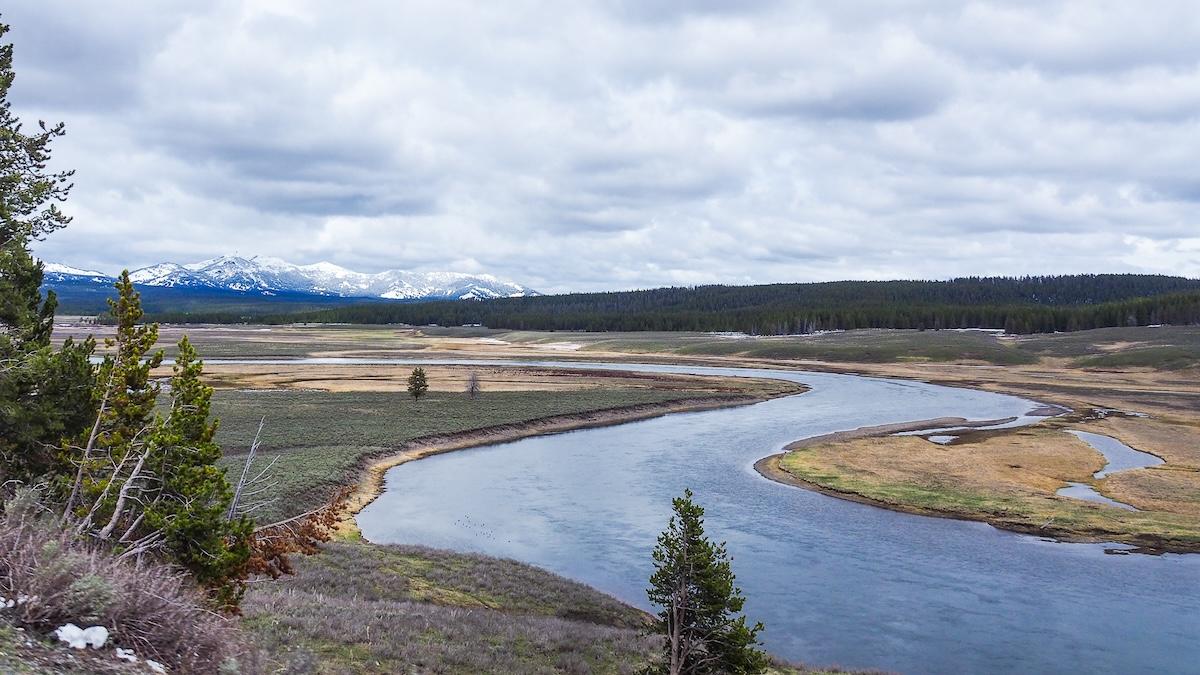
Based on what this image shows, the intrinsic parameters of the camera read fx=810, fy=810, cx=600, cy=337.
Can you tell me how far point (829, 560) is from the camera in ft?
95.0

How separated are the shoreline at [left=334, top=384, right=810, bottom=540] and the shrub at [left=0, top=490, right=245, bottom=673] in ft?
66.6

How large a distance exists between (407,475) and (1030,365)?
103m

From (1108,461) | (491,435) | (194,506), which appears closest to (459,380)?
(491,435)

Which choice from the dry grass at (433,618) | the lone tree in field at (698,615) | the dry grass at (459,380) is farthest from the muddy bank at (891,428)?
the lone tree in field at (698,615)

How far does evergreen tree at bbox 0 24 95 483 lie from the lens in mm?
16000

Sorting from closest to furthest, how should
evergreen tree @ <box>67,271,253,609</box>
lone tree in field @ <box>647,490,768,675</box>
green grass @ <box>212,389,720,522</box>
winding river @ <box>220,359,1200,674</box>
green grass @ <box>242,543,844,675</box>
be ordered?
1. evergreen tree @ <box>67,271,253,609</box>
2. lone tree in field @ <box>647,490,768,675</box>
3. green grass @ <box>242,543,844,675</box>
4. winding river @ <box>220,359,1200,674</box>
5. green grass @ <box>212,389,720,522</box>

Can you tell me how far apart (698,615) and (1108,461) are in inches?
1600

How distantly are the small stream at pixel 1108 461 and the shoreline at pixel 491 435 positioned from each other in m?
31.6

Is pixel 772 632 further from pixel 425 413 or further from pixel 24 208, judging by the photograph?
pixel 425 413

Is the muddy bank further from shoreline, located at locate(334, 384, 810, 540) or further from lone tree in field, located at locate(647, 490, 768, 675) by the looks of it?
lone tree in field, located at locate(647, 490, 768, 675)

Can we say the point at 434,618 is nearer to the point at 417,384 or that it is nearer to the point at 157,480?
the point at 157,480

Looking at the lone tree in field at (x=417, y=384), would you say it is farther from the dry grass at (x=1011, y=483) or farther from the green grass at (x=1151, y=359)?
the green grass at (x=1151, y=359)

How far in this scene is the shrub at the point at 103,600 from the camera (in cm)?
916

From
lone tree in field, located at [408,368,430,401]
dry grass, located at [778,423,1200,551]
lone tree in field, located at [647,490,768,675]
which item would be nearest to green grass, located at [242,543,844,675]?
lone tree in field, located at [647,490,768,675]
